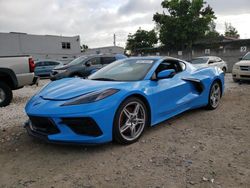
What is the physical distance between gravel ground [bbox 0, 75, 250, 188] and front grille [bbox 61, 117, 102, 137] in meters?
0.32

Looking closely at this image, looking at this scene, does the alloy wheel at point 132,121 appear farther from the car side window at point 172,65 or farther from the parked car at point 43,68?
the parked car at point 43,68

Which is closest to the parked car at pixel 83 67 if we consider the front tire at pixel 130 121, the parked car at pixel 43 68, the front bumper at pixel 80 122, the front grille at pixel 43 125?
the parked car at pixel 43 68

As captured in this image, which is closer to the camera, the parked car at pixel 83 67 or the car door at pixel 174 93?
the car door at pixel 174 93

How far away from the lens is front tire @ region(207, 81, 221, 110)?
239 inches

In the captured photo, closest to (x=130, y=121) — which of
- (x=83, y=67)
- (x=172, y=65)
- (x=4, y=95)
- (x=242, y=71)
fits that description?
(x=172, y=65)

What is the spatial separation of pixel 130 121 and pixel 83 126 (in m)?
0.77

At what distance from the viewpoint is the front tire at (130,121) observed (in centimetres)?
389

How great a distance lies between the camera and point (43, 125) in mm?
3830

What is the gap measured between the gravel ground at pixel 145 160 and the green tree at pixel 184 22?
2509 cm

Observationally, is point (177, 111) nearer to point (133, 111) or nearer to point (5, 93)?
point (133, 111)

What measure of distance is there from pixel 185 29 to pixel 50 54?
2018 centimetres

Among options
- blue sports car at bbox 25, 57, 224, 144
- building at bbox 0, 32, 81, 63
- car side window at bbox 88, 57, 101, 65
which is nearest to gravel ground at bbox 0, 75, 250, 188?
blue sports car at bbox 25, 57, 224, 144

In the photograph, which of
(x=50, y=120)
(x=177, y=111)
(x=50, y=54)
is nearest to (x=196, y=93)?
(x=177, y=111)

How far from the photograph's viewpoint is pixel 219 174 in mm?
3145
